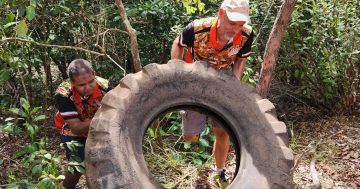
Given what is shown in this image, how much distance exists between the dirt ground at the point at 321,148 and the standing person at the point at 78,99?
2.67ft

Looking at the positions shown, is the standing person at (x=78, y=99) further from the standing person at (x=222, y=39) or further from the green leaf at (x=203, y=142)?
the green leaf at (x=203, y=142)

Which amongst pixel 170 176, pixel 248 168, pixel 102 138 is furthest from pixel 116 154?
pixel 170 176

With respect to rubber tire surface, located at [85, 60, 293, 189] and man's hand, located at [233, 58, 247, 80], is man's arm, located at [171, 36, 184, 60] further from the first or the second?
man's hand, located at [233, 58, 247, 80]

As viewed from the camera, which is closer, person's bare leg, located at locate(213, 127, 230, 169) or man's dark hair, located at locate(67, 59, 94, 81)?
man's dark hair, located at locate(67, 59, 94, 81)

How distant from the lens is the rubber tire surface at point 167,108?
2973mm

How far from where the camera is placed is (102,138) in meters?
3.02

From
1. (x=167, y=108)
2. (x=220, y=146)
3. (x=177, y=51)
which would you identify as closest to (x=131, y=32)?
(x=177, y=51)

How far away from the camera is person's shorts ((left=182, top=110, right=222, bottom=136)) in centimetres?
414

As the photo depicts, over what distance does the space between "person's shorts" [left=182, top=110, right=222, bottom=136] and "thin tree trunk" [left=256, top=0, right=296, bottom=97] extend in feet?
2.83

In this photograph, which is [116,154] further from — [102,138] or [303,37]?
[303,37]

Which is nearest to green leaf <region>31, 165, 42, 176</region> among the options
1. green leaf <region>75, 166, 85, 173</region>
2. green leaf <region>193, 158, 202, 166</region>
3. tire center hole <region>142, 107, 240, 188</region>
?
green leaf <region>75, 166, 85, 173</region>

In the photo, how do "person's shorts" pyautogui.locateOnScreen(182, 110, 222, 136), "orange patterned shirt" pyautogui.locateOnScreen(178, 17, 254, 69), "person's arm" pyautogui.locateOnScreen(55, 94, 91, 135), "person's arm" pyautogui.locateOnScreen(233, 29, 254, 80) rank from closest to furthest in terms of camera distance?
"person's arm" pyautogui.locateOnScreen(55, 94, 91, 135) < "orange patterned shirt" pyautogui.locateOnScreen(178, 17, 254, 69) < "person's arm" pyautogui.locateOnScreen(233, 29, 254, 80) < "person's shorts" pyautogui.locateOnScreen(182, 110, 222, 136)

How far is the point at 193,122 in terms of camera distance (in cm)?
422

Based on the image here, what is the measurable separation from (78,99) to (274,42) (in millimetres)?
2080
